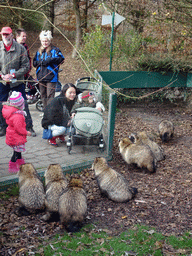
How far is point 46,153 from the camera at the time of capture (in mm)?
5926

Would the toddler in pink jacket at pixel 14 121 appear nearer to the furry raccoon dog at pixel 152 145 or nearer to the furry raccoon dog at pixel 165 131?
the furry raccoon dog at pixel 152 145

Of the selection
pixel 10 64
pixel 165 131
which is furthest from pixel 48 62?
pixel 165 131

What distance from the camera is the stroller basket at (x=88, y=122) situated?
19.2 feet

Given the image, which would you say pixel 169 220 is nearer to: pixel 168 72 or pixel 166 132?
pixel 166 132

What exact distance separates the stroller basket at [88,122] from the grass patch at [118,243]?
2.20 metres

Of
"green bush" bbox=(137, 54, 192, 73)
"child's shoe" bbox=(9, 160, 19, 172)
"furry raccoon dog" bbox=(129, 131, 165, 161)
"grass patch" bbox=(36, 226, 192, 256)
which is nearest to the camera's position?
"grass patch" bbox=(36, 226, 192, 256)

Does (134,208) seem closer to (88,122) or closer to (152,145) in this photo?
(88,122)

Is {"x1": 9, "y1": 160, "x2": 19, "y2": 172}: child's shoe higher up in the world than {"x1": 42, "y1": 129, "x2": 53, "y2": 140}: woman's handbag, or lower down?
lower down

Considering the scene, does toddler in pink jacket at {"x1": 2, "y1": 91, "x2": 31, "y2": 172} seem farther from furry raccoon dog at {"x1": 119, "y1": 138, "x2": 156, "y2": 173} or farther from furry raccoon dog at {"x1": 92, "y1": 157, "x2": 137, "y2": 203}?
furry raccoon dog at {"x1": 119, "y1": 138, "x2": 156, "y2": 173}

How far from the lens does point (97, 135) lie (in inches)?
238

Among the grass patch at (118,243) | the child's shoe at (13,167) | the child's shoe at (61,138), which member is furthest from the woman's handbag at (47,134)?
the grass patch at (118,243)

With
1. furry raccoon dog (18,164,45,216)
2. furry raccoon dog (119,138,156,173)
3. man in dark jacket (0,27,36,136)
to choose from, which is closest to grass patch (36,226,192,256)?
furry raccoon dog (18,164,45,216)

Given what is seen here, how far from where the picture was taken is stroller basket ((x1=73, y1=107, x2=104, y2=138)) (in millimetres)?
5844

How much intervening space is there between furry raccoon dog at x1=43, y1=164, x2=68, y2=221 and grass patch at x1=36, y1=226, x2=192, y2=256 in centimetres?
39
